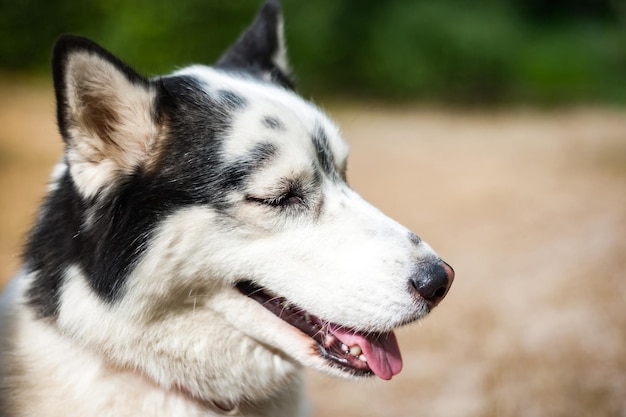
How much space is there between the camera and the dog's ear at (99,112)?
7.68 ft

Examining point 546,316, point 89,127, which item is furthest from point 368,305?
point 546,316

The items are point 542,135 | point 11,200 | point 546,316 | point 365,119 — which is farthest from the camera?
point 365,119

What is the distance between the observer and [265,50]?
3391 millimetres

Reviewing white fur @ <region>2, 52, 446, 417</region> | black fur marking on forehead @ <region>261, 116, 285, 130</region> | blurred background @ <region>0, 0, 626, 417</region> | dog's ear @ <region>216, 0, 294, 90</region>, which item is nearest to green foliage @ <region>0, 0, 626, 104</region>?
blurred background @ <region>0, 0, 626, 417</region>

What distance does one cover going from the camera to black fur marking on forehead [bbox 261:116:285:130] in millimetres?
2619

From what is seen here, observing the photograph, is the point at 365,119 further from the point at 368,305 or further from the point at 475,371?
the point at 368,305

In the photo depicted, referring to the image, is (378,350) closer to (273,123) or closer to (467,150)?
(273,123)

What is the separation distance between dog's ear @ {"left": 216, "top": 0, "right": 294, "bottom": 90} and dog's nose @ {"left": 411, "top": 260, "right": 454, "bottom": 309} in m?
1.29

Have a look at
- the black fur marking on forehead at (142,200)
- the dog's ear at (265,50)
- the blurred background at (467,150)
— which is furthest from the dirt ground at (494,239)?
the dog's ear at (265,50)

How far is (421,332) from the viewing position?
5.38 meters

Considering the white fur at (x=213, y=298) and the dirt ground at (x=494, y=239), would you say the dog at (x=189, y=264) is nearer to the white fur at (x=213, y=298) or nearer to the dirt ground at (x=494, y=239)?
the white fur at (x=213, y=298)

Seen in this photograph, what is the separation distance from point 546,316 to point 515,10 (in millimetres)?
13290

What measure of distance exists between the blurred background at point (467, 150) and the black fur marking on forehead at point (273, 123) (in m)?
1.02

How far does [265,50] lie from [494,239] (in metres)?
4.68
